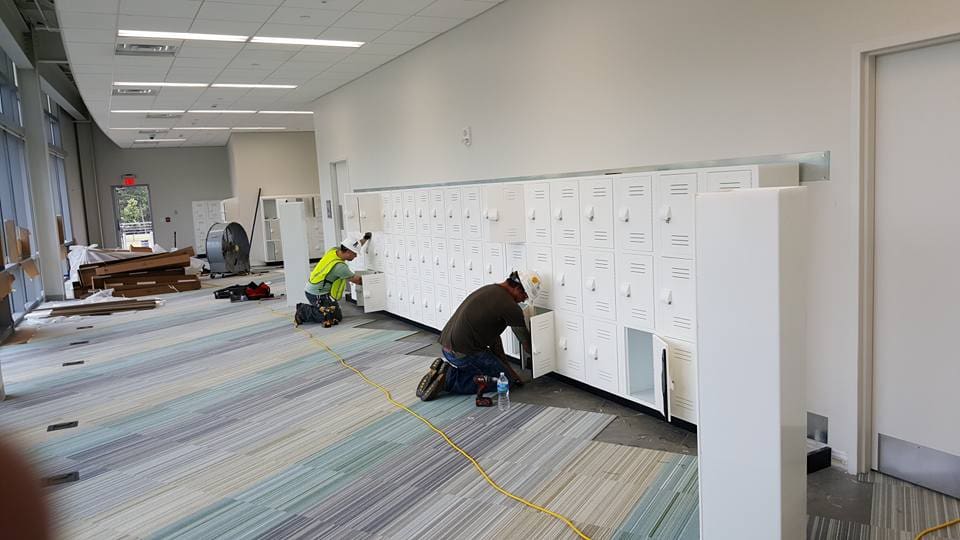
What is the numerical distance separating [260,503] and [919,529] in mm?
3484

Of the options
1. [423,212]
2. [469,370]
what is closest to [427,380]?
[469,370]

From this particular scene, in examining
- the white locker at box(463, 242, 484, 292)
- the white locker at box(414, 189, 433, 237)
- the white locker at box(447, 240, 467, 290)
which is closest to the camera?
the white locker at box(463, 242, 484, 292)

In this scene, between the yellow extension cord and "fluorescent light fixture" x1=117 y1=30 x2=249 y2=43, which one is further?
"fluorescent light fixture" x1=117 y1=30 x2=249 y2=43

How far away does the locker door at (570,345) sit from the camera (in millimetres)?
5199

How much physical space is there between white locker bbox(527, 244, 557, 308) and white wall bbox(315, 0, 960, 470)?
798 millimetres

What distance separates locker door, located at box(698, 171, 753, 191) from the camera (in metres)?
3.76

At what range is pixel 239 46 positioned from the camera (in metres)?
7.42

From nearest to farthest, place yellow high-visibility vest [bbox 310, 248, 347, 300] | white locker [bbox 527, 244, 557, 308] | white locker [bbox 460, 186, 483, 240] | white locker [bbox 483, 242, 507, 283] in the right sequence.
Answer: white locker [bbox 527, 244, 557, 308] < white locker [bbox 483, 242, 507, 283] < white locker [bbox 460, 186, 483, 240] < yellow high-visibility vest [bbox 310, 248, 347, 300]

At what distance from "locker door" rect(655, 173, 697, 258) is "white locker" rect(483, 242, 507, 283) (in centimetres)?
206

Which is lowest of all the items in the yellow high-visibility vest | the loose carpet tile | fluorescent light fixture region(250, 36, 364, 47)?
the loose carpet tile

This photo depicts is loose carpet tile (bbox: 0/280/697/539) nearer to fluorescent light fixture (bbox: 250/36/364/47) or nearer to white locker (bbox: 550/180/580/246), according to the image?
white locker (bbox: 550/180/580/246)

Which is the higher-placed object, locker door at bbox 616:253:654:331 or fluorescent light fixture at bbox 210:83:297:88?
fluorescent light fixture at bbox 210:83:297:88

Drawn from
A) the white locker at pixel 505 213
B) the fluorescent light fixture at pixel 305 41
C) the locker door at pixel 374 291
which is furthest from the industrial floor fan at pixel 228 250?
the white locker at pixel 505 213

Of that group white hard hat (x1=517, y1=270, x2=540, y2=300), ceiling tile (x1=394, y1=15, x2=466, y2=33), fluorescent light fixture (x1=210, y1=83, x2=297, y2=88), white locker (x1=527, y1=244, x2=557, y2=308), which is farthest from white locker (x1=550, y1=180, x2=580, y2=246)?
fluorescent light fixture (x1=210, y1=83, x2=297, y2=88)
